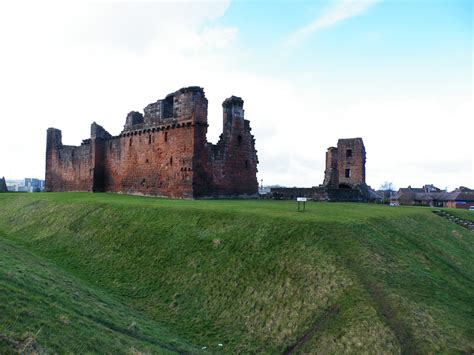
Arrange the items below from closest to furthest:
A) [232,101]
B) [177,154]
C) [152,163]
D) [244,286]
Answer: [244,286] < [177,154] < [232,101] < [152,163]

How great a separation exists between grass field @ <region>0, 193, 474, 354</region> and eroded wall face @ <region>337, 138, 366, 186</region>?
37.9m

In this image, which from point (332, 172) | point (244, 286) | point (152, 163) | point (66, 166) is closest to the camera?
point (244, 286)

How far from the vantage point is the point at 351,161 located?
58469mm

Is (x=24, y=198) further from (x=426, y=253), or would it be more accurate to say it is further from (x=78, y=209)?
A: (x=426, y=253)

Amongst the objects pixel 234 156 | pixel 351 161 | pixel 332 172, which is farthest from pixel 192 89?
pixel 351 161

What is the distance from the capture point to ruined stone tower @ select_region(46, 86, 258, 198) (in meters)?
29.3

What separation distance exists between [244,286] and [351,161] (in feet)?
162

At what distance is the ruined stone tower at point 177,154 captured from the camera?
29281 mm

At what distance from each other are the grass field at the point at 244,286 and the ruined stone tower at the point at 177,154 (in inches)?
381

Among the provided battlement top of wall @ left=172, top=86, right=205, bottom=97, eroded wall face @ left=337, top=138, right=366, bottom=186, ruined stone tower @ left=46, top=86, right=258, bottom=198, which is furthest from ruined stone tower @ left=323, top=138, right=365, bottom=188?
battlement top of wall @ left=172, top=86, right=205, bottom=97

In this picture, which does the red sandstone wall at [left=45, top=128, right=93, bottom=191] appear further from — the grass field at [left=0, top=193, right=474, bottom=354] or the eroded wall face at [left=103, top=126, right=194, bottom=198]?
the grass field at [left=0, top=193, right=474, bottom=354]

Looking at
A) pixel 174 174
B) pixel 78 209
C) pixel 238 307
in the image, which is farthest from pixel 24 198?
pixel 238 307

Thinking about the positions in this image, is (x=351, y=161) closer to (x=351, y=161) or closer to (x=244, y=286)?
(x=351, y=161)

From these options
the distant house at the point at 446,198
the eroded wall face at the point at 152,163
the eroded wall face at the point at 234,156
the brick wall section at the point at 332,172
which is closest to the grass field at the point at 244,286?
the eroded wall face at the point at 152,163
